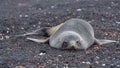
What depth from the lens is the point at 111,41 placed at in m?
8.70

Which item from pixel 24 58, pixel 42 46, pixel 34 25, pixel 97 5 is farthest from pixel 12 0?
pixel 24 58

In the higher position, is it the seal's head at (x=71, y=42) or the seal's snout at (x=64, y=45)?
the seal's head at (x=71, y=42)

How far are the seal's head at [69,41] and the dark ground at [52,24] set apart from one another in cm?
12

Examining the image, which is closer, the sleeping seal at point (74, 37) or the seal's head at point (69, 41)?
the seal's head at point (69, 41)

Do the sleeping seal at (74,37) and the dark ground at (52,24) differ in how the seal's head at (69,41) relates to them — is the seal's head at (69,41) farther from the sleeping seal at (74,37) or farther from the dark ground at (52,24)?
the dark ground at (52,24)

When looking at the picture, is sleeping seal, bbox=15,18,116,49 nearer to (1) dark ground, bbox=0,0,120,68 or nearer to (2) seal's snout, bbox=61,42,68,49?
(2) seal's snout, bbox=61,42,68,49

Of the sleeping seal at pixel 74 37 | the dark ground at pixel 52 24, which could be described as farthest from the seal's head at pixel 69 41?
the dark ground at pixel 52 24

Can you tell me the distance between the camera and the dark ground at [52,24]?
7.09 metres

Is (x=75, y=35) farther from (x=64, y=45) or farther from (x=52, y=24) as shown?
(x=52, y=24)

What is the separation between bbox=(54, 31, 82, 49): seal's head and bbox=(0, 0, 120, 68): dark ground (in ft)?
0.40

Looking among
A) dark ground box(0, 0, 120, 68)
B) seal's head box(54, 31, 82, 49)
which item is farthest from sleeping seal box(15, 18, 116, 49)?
dark ground box(0, 0, 120, 68)

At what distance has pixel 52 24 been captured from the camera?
11.2 metres

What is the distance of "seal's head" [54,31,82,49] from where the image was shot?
803 centimetres

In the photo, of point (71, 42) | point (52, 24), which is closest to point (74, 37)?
point (71, 42)
